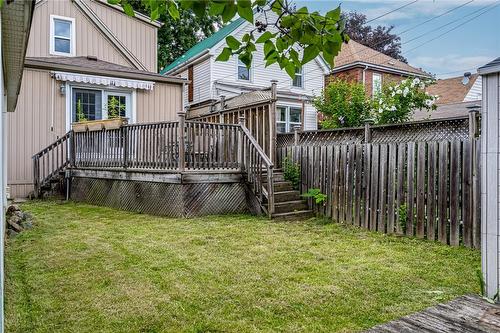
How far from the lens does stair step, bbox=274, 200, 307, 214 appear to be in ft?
24.7

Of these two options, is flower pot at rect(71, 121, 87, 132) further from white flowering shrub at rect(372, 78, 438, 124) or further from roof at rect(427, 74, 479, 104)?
roof at rect(427, 74, 479, 104)

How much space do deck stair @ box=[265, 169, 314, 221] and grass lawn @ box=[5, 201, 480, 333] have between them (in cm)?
107

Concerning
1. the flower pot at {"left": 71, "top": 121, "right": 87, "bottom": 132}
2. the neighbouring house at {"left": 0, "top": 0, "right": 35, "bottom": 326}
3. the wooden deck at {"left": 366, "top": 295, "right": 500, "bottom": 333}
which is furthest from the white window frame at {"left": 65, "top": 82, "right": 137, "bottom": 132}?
the wooden deck at {"left": 366, "top": 295, "right": 500, "bottom": 333}

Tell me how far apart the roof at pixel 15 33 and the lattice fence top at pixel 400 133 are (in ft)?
17.5

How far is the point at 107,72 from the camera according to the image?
11117 millimetres

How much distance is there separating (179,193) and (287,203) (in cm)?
206

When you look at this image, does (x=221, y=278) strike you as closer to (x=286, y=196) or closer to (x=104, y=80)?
(x=286, y=196)

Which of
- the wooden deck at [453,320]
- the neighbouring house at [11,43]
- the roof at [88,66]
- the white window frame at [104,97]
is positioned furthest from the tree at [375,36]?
the wooden deck at [453,320]

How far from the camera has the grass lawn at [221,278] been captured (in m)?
2.86

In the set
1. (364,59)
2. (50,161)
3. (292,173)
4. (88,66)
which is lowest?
(292,173)

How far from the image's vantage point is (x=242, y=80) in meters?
16.9

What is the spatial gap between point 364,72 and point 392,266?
54.9ft

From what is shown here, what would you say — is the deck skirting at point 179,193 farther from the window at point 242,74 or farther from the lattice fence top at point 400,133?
the window at point 242,74

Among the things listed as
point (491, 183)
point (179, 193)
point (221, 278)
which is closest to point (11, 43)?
point (221, 278)
